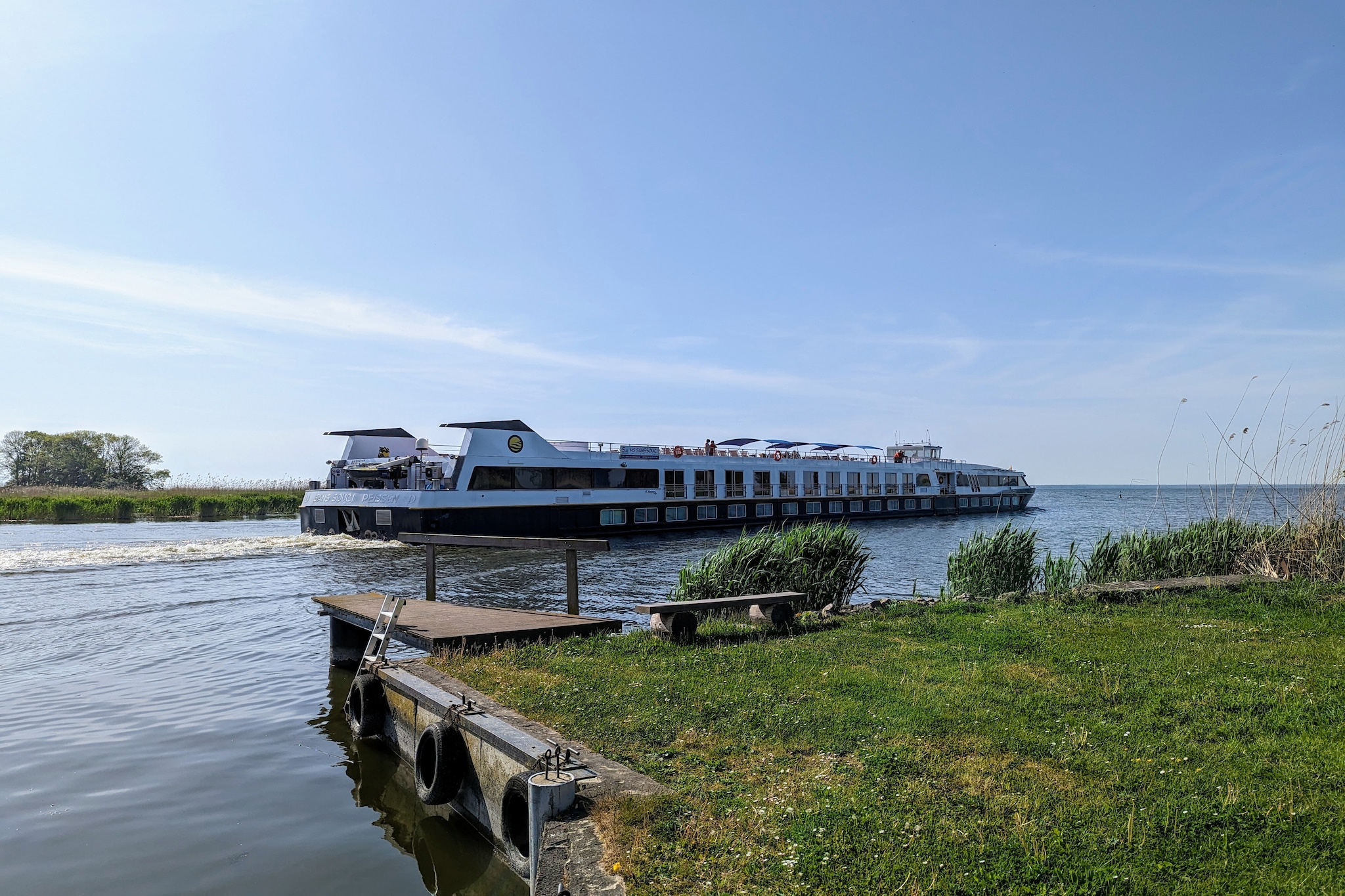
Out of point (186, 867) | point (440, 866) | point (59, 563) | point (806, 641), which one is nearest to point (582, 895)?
point (440, 866)

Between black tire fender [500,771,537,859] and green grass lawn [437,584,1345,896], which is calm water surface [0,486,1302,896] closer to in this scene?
black tire fender [500,771,537,859]

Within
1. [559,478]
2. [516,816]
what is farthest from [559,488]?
[516,816]

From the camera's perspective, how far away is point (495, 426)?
112 ft

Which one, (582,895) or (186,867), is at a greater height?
(582,895)

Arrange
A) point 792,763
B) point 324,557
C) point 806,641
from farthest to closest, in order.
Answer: point 324,557
point 806,641
point 792,763

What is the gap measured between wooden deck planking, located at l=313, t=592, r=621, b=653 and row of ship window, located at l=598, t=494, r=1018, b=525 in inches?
993

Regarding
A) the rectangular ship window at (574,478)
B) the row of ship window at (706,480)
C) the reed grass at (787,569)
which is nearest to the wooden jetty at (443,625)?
the reed grass at (787,569)

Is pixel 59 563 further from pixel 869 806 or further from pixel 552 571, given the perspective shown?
pixel 869 806

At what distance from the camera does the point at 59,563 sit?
24.8 meters

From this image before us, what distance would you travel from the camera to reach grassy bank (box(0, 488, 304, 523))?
165 ft

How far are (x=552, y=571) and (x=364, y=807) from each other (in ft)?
56.1

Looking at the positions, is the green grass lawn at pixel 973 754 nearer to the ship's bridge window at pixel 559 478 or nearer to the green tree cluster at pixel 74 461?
the ship's bridge window at pixel 559 478

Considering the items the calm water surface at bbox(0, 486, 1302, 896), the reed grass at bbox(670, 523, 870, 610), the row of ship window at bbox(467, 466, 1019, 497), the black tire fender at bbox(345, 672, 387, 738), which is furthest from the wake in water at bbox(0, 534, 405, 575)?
the black tire fender at bbox(345, 672, 387, 738)

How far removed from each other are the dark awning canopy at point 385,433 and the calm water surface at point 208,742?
49.1ft
